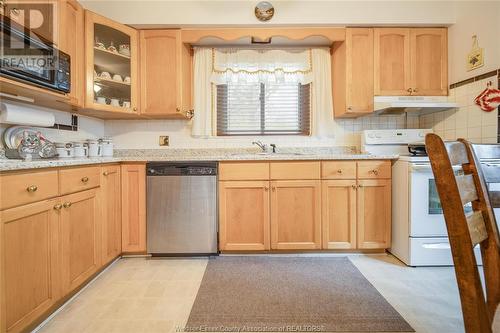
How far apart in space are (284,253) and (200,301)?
0.99m

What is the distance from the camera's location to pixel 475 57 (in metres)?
2.30

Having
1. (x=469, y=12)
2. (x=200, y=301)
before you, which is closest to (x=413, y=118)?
(x=469, y=12)

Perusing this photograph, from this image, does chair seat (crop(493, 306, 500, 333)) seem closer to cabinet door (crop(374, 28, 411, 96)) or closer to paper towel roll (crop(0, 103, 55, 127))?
cabinet door (crop(374, 28, 411, 96))

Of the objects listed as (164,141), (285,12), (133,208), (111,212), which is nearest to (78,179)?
(111,212)

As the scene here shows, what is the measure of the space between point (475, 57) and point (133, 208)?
3.24 m

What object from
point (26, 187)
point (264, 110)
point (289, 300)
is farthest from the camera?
point (264, 110)

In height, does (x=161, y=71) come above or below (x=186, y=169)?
above

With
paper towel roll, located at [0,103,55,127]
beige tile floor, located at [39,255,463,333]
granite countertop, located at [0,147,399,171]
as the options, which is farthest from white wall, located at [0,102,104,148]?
beige tile floor, located at [39,255,463,333]

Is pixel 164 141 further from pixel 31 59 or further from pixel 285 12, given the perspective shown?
pixel 285 12

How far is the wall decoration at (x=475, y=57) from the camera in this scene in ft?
7.38

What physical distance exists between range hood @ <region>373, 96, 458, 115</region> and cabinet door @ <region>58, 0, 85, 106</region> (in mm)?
2618

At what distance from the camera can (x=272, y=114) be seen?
9.78 feet

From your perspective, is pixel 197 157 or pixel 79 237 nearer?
pixel 79 237

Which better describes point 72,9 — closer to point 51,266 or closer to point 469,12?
point 51,266
